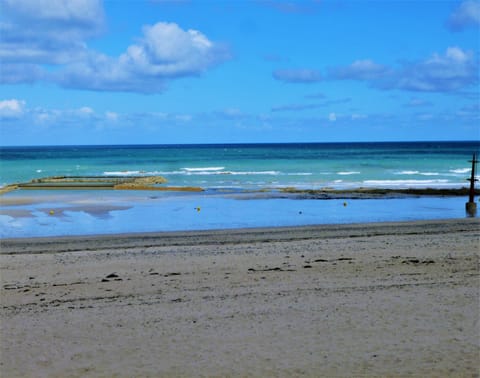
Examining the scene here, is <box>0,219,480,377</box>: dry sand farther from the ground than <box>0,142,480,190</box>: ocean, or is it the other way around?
<box>0,142,480,190</box>: ocean

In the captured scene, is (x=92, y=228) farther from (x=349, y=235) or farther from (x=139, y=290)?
(x=139, y=290)

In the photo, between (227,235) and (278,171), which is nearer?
(227,235)

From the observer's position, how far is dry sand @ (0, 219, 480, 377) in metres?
6.81

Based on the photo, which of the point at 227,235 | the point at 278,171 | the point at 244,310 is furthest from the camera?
the point at 278,171

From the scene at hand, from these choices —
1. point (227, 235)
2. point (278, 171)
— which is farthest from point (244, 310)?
point (278, 171)

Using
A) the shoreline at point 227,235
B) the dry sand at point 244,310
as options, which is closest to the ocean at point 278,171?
the shoreline at point 227,235

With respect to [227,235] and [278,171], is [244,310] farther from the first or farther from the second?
[278,171]

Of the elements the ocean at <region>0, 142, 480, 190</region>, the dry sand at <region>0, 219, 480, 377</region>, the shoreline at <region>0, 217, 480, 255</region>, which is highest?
the ocean at <region>0, 142, 480, 190</region>

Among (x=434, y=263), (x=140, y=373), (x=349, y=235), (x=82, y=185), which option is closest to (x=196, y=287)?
(x=140, y=373)

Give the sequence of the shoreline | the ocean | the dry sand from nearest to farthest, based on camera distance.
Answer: the dry sand < the shoreline < the ocean

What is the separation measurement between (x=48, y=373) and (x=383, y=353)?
3.69 m

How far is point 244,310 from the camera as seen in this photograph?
Result: 884 centimetres

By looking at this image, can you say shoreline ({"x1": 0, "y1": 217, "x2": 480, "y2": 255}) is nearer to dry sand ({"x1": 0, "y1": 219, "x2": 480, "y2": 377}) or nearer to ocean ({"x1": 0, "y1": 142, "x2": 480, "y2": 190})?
dry sand ({"x1": 0, "y1": 219, "x2": 480, "y2": 377})

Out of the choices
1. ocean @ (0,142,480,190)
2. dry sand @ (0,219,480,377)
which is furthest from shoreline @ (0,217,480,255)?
ocean @ (0,142,480,190)
